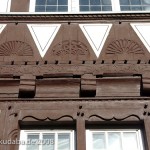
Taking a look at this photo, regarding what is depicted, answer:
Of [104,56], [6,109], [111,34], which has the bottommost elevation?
[6,109]

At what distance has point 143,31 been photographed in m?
8.70

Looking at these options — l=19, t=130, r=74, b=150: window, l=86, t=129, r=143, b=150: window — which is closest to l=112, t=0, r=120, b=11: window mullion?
l=86, t=129, r=143, b=150: window

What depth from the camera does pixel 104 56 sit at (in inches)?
321

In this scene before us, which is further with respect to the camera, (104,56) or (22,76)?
(104,56)

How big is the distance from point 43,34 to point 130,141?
2734 mm

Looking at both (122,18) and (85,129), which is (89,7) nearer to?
(122,18)

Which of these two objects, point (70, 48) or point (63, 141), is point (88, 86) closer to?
point (63, 141)

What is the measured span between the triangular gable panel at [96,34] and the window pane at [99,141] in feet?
5.25

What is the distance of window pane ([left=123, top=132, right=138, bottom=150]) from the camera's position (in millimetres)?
7035

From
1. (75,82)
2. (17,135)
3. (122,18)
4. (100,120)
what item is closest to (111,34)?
(122,18)

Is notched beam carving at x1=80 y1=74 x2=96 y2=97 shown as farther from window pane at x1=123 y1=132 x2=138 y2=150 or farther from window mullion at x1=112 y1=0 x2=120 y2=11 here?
window mullion at x1=112 y1=0 x2=120 y2=11

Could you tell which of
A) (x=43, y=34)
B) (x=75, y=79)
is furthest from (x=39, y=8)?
(x=75, y=79)

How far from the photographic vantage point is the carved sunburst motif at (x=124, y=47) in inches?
325

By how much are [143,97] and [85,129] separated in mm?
1071
